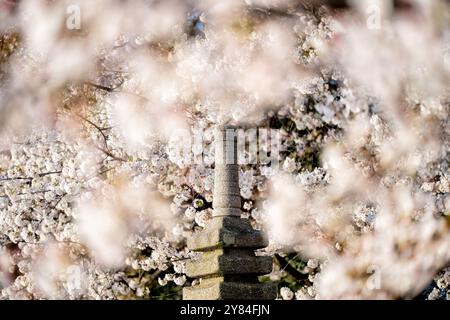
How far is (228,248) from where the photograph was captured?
762cm

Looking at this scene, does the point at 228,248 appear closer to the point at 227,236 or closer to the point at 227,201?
the point at 227,236

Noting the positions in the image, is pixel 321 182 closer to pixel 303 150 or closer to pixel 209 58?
pixel 303 150

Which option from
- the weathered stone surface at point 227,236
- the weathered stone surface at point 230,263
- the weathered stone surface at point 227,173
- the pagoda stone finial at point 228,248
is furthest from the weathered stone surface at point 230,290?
the weathered stone surface at point 227,173

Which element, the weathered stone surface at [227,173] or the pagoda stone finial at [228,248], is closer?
the pagoda stone finial at [228,248]

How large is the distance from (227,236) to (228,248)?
0.17 m

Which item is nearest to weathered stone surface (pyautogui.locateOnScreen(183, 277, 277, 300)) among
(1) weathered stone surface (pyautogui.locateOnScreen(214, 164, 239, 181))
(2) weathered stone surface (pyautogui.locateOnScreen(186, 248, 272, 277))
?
(2) weathered stone surface (pyautogui.locateOnScreen(186, 248, 272, 277))

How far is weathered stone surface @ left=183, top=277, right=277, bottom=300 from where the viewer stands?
24.5ft

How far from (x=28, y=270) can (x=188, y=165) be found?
10.1 ft

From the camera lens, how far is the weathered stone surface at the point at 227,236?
750 centimetres

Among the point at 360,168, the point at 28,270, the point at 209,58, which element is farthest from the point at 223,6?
the point at 28,270

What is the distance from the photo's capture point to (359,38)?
888 centimetres

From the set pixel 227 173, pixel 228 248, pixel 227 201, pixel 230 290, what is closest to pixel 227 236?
pixel 228 248

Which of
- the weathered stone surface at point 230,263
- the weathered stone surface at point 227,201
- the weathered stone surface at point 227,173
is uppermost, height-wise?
the weathered stone surface at point 227,173

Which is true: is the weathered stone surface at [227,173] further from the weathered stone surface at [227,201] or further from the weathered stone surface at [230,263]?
the weathered stone surface at [230,263]
